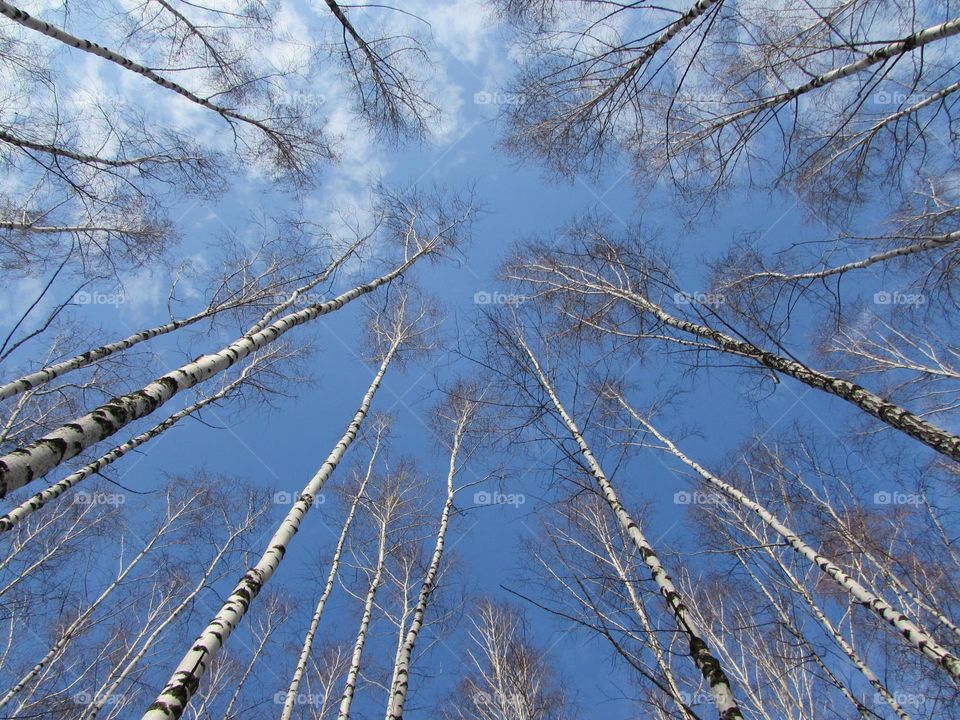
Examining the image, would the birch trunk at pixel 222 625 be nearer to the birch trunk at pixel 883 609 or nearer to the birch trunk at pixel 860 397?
the birch trunk at pixel 860 397

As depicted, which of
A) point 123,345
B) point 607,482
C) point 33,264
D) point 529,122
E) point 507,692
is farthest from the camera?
point 507,692

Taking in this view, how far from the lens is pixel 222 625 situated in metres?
2.95

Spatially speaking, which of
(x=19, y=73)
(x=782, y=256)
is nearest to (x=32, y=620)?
(x=19, y=73)

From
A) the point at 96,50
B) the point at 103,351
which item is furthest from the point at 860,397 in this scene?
the point at 96,50

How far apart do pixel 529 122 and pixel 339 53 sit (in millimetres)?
2630

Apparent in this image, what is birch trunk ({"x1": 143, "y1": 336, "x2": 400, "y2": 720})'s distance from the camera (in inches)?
96.6

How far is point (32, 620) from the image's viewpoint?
8.88 m

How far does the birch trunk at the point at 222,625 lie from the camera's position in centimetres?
245

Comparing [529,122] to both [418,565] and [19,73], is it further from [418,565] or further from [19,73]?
[418,565]

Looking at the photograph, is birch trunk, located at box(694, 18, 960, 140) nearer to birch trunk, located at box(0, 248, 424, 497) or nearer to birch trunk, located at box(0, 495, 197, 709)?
birch trunk, located at box(0, 248, 424, 497)

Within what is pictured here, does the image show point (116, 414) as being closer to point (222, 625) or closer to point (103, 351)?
point (222, 625)

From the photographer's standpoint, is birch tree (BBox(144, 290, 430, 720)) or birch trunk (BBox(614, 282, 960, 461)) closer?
birch tree (BBox(144, 290, 430, 720))

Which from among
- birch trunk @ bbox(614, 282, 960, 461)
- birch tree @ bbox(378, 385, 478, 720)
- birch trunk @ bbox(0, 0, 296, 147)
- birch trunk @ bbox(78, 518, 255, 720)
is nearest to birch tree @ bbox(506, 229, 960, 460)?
birch trunk @ bbox(614, 282, 960, 461)

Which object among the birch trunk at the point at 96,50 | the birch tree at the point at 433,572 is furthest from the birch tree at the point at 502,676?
the birch trunk at the point at 96,50
